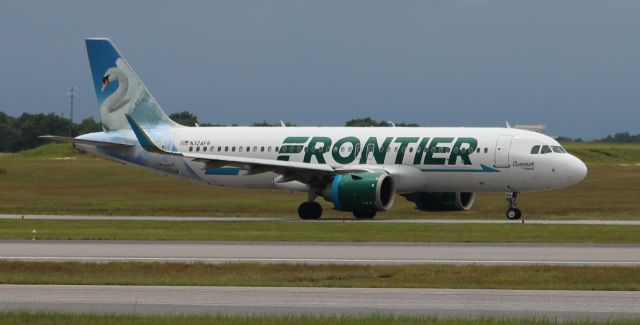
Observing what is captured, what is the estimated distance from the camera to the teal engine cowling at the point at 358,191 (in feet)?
157

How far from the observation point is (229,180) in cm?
5353

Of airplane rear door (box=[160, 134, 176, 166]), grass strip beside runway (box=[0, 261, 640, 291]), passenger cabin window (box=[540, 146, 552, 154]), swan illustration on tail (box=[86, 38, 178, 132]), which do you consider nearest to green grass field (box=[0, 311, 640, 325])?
grass strip beside runway (box=[0, 261, 640, 291])

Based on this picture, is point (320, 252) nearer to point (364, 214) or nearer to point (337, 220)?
point (337, 220)

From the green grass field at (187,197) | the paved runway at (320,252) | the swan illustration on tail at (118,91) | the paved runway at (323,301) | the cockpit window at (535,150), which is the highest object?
the swan illustration on tail at (118,91)

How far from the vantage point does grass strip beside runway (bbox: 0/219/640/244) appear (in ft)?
120

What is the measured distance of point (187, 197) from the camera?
68.0 meters

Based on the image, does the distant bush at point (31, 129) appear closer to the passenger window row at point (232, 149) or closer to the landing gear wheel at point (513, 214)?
the passenger window row at point (232, 149)

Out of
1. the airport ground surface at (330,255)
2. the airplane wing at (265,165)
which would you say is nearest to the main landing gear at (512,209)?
the airport ground surface at (330,255)

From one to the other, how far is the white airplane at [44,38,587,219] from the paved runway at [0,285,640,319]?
25.5m

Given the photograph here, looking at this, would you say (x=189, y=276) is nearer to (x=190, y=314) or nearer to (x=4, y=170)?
(x=190, y=314)

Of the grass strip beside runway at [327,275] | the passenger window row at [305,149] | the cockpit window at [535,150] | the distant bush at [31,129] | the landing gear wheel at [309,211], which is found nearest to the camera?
the grass strip beside runway at [327,275]

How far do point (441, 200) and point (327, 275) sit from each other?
91.0ft

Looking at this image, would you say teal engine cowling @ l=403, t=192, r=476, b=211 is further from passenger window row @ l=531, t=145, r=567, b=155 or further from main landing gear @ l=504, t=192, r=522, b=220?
passenger window row @ l=531, t=145, r=567, b=155

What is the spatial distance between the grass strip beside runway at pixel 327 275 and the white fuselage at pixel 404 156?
22449 millimetres
